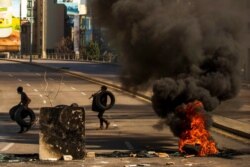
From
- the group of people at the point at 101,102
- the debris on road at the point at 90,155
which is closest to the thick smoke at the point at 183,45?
the debris on road at the point at 90,155

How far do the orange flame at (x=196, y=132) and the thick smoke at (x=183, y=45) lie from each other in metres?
0.49

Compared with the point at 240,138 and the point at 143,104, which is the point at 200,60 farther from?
the point at 143,104

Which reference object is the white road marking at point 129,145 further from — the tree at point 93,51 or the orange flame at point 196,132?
the tree at point 93,51

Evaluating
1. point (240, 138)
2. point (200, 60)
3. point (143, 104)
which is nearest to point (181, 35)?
point (200, 60)

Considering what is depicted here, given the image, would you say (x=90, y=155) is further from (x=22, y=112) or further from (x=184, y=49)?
(x=22, y=112)

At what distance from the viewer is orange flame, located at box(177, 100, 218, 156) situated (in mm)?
13484

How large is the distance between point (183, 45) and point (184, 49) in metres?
0.10

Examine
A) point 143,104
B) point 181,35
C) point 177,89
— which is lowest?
point 143,104

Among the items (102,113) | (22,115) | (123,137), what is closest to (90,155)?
(123,137)

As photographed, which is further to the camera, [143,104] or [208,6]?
[143,104]

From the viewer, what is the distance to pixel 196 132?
13820 millimetres

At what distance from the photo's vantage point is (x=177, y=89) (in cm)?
1450

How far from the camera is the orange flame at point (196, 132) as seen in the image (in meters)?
13.5

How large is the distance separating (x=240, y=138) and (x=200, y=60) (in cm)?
329
